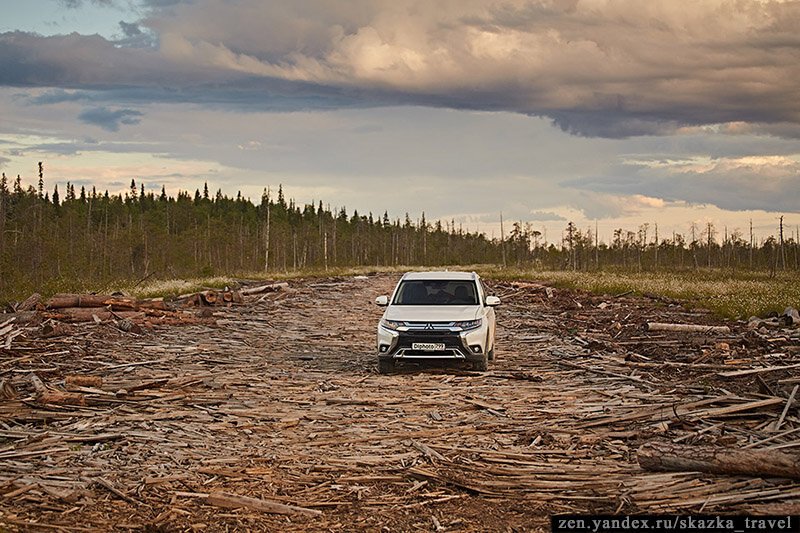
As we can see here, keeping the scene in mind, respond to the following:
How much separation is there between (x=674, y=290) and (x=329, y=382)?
28027mm

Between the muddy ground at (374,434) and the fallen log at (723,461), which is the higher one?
the fallen log at (723,461)

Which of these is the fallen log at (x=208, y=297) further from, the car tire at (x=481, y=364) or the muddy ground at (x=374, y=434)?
the car tire at (x=481, y=364)

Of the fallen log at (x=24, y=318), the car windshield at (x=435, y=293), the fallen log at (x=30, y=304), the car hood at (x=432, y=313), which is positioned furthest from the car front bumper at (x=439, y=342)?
the fallen log at (x=30, y=304)

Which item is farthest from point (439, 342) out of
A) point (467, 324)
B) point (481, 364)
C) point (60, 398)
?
point (60, 398)

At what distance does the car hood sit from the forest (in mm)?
22466

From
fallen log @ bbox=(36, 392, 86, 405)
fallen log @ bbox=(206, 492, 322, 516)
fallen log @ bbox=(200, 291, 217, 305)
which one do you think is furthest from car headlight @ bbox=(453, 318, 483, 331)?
fallen log @ bbox=(200, 291, 217, 305)

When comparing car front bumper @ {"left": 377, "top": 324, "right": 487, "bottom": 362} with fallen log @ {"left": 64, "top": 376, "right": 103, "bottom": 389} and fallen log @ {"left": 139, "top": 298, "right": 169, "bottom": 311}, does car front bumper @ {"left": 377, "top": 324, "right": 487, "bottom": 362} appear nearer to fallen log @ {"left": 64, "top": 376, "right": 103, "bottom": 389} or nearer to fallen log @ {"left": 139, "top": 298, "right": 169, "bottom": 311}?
fallen log @ {"left": 64, "top": 376, "right": 103, "bottom": 389}

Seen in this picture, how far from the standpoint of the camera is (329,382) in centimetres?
1221

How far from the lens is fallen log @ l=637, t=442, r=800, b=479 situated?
6430mm

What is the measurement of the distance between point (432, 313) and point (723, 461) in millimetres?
6959

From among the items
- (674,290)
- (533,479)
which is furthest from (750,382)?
(674,290)

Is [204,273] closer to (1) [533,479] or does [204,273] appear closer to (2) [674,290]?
(2) [674,290]

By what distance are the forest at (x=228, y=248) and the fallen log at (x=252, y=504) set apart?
2721cm

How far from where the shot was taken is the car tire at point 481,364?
41.8ft
